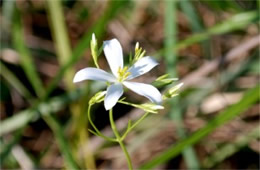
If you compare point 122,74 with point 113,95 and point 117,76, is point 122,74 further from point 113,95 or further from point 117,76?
point 113,95

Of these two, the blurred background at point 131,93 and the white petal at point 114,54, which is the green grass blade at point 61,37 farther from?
the white petal at point 114,54

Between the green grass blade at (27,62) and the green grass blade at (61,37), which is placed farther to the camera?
the green grass blade at (61,37)

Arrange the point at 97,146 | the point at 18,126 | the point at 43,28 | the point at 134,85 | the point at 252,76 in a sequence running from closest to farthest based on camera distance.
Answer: the point at 134,85, the point at 18,126, the point at 97,146, the point at 252,76, the point at 43,28

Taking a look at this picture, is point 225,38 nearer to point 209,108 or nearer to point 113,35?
point 209,108

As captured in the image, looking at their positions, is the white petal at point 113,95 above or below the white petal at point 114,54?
below

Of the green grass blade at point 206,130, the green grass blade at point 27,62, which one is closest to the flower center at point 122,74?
the green grass blade at point 206,130

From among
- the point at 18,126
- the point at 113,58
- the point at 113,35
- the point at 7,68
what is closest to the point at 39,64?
the point at 7,68

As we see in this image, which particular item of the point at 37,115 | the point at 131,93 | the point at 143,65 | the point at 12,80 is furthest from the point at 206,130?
the point at 12,80
